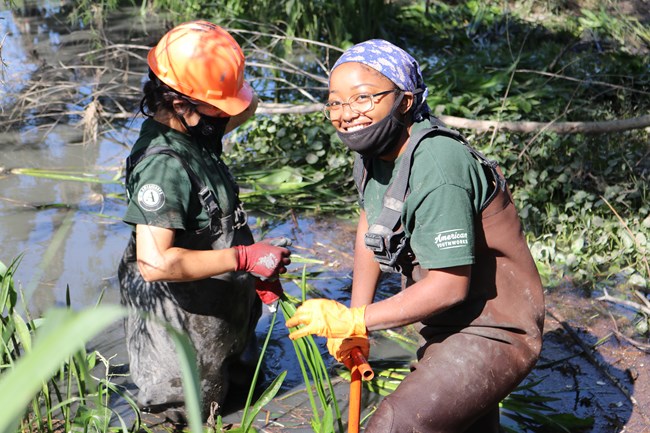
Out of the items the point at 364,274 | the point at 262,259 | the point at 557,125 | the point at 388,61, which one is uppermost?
the point at 388,61

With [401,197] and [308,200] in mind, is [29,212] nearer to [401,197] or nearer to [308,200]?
[308,200]

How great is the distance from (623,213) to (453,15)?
591 centimetres

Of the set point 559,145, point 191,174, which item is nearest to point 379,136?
point 191,174

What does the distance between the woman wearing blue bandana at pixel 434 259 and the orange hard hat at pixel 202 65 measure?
614 millimetres

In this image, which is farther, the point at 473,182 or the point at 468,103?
the point at 468,103

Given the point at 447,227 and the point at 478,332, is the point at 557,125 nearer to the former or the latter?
the point at 478,332

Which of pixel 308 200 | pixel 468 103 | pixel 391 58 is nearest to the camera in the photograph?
pixel 391 58

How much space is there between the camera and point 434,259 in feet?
7.88

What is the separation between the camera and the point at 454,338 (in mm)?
2672

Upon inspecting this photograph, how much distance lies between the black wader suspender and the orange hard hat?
2.77 ft

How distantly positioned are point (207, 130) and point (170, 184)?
37 cm

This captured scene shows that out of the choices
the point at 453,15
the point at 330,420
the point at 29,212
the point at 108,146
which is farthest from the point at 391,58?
the point at 453,15

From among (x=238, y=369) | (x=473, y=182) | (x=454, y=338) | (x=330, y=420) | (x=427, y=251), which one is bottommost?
(x=238, y=369)

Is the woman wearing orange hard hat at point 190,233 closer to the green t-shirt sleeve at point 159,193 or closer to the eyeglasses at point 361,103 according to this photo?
the green t-shirt sleeve at point 159,193
